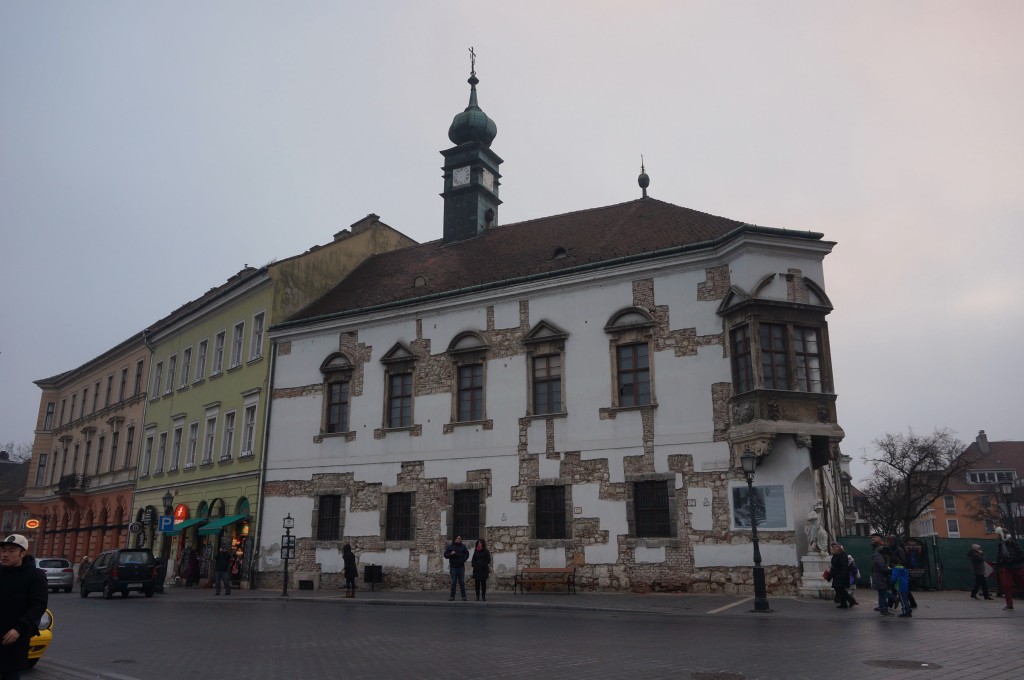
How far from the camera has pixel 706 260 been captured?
78.1ft

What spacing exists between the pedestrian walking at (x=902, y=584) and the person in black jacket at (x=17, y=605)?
600 inches

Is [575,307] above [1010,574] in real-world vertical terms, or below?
above

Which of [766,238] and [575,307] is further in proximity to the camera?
[575,307]

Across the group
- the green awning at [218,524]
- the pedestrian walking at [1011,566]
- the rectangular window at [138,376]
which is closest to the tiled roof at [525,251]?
the green awning at [218,524]

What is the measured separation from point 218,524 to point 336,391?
289 inches

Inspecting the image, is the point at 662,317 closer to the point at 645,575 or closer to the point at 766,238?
the point at 766,238

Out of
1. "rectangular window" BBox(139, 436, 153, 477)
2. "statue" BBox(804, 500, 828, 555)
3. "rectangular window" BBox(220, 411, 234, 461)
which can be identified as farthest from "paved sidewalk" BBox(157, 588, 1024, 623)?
"rectangular window" BBox(139, 436, 153, 477)

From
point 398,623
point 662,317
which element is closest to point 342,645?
point 398,623

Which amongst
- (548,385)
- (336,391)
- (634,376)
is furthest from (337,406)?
(634,376)

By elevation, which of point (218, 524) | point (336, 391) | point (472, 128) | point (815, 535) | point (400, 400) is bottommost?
point (815, 535)

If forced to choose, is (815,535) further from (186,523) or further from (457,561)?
(186,523)

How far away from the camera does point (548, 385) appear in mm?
25688

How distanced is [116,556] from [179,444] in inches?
424

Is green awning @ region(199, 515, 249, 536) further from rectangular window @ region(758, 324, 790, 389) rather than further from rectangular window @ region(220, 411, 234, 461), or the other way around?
rectangular window @ region(758, 324, 790, 389)
